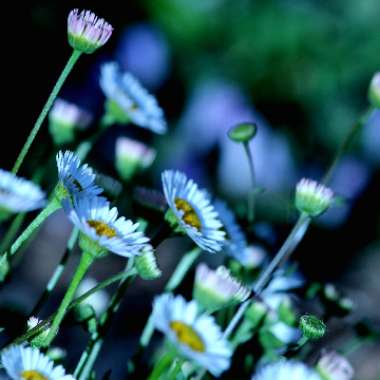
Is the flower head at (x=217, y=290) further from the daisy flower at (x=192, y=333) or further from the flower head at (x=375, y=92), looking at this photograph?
the flower head at (x=375, y=92)

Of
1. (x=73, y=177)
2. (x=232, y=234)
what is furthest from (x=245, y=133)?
(x=73, y=177)

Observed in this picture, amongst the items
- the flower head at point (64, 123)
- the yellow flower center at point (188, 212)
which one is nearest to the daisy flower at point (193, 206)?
the yellow flower center at point (188, 212)

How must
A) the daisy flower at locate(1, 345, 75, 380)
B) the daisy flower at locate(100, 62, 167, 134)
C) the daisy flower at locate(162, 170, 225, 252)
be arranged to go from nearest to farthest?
the daisy flower at locate(1, 345, 75, 380) < the daisy flower at locate(162, 170, 225, 252) < the daisy flower at locate(100, 62, 167, 134)

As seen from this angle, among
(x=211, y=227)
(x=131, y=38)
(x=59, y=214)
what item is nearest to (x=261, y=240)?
(x=211, y=227)

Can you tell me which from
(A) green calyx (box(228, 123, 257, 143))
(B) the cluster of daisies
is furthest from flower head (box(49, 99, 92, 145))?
(A) green calyx (box(228, 123, 257, 143))

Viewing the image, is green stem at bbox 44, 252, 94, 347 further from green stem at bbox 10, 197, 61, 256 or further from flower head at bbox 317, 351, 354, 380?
flower head at bbox 317, 351, 354, 380

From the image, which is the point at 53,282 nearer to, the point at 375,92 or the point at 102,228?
the point at 102,228
